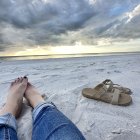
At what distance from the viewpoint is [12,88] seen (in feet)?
6.70

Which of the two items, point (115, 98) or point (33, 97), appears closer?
point (33, 97)

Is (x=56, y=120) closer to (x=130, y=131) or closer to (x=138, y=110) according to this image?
(x=130, y=131)

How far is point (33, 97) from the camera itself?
176 cm

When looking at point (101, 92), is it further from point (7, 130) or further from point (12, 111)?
point (7, 130)

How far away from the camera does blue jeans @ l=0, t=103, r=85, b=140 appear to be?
99 cm

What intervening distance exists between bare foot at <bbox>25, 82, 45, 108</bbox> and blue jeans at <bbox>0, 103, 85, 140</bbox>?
36 cm

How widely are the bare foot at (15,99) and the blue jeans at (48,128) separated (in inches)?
9.9

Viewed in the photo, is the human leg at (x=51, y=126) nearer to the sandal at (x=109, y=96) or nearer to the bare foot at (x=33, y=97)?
the bare foot at (x=33, y=97)

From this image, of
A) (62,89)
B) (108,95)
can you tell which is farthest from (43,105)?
(62,89)

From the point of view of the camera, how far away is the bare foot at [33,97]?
5.42 ft

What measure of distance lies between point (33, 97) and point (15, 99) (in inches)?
5.7

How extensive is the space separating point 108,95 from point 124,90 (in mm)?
321

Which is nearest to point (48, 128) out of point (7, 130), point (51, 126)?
point (51, 126)

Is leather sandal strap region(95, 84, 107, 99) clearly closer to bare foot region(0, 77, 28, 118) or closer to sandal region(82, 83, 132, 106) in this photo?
sandal region(82, 83, 132, 106)
